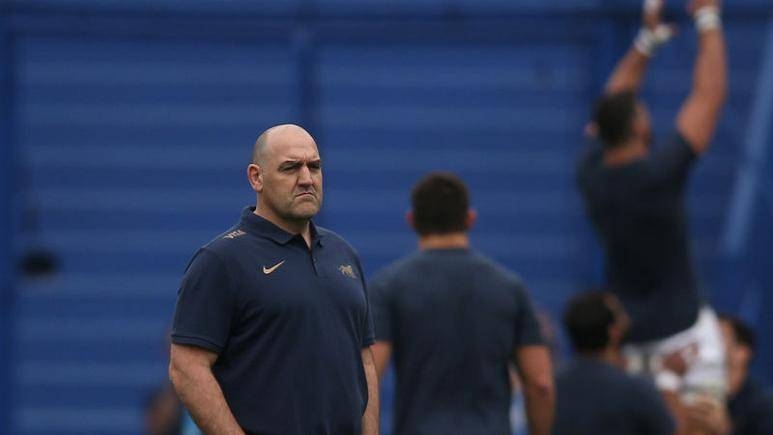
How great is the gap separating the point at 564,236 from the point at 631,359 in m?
2.39

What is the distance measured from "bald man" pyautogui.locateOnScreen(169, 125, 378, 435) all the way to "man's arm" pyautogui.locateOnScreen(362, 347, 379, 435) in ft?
0.30

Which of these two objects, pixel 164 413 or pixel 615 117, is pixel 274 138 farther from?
pixel 164 413

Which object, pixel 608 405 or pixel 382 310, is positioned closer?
pixel 382 310

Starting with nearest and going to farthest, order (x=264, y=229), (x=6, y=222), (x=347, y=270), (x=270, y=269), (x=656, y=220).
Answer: (x=270, y=269) < (x=264, y=229) < (x=347, y=270) < (x=656, y=220) < (x=6, y=222)

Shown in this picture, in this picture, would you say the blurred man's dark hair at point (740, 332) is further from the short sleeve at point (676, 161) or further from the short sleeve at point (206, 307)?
the short sleeve at point (206, 307)

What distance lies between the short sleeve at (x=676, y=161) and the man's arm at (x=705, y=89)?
0.12 feet

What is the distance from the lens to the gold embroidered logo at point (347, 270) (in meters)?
5.58

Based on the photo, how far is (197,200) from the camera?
1109cm

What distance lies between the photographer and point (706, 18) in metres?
8.91

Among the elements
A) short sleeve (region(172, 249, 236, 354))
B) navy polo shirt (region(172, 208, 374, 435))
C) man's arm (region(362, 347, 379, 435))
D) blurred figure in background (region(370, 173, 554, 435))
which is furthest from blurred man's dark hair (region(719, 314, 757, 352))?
short sleeve (region(172, 249, 236, 354))

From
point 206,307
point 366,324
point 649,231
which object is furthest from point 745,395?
point 206,307

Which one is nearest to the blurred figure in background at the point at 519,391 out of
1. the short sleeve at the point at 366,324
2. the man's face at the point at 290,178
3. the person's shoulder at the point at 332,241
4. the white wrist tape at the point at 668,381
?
the white wrist tape at the point at 668,381

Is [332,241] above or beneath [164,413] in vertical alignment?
above

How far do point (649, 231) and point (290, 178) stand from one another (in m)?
3.54
